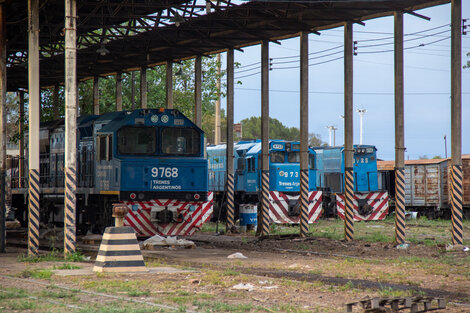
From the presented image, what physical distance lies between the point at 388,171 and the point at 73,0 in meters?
27.2

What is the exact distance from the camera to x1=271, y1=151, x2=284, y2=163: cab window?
96.9ft

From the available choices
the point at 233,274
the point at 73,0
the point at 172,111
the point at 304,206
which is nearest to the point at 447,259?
the point at 233,274

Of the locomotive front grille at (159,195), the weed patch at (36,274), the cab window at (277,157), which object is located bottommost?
the weed patch at (36,274)

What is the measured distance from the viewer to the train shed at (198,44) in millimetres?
15820

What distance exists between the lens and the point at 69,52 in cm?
1539

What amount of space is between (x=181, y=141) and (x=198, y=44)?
234 inches

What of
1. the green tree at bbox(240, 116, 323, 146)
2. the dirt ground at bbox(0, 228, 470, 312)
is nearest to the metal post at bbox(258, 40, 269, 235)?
the dirt ground at bbox(0, 228, 470, 312)

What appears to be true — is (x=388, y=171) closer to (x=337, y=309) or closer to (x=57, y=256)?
(x=57, y=256)

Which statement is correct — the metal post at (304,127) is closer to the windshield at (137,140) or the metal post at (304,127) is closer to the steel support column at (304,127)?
the steel support column at (304,127)

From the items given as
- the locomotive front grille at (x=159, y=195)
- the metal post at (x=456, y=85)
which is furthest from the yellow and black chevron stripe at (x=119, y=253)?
the metal post at (x=456, y=85)

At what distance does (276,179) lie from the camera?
2917 cm

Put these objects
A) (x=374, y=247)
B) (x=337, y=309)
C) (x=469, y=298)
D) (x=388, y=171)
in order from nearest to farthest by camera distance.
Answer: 1. (x=337, y=309)
2. (x=469, y=298)
3. (x=374, y=247)
4. (x=388, y=171)

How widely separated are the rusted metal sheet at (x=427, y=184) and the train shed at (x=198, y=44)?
575 inches

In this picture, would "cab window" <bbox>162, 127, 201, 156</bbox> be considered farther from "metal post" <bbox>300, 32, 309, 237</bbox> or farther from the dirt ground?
"metal post" <bbox>300, 32, 309, 237</bbox>
